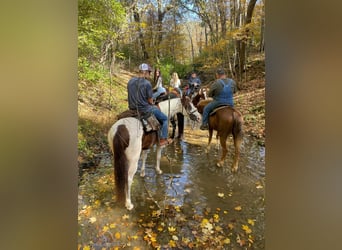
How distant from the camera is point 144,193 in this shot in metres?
1.61

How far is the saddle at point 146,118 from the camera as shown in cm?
162

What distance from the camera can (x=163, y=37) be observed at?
1.62m

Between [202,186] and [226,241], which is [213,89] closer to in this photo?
[202,186]

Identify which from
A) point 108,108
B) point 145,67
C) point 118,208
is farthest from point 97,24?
point 118,208

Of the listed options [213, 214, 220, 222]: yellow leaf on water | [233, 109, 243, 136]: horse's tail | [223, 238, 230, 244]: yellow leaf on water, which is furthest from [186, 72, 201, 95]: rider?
[223, 238, 230, 244]: yellow leaf on water

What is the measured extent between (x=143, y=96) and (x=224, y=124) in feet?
1.64

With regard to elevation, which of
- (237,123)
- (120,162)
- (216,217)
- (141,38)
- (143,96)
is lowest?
(216,217)
